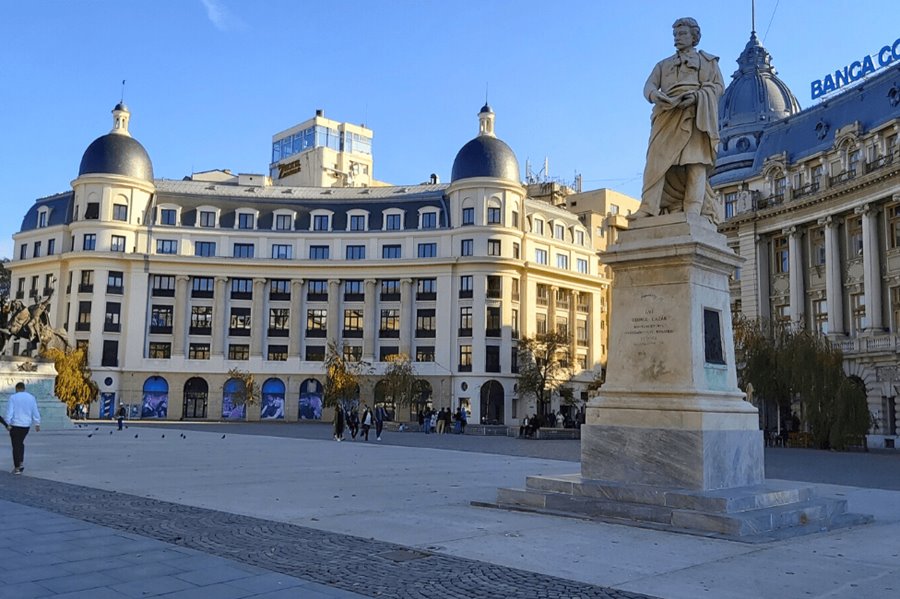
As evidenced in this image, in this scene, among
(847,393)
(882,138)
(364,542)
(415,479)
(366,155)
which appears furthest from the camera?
(366,155)

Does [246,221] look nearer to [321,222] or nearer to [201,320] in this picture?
[321,222]

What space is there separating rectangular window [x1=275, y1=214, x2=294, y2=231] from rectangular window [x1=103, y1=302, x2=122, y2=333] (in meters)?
17.3

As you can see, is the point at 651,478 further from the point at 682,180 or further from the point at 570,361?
the point at 570,361

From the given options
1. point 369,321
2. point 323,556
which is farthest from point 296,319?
point 323,556

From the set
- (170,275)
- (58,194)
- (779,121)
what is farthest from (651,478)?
(58,194)

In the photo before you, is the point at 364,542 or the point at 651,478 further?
the point at 651,478

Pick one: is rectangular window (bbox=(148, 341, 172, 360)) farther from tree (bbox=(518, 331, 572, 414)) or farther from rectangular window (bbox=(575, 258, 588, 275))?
rectangular window (bbox=(575, 258, 588, 275))

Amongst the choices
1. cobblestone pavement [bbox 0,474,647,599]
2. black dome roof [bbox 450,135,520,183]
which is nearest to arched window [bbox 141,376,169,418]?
black dome roof [bbox 450,135,520,183]

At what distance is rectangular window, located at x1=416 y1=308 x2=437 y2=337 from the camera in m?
82.4

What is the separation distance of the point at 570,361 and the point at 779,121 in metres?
31.7

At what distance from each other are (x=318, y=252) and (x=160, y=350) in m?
18.0

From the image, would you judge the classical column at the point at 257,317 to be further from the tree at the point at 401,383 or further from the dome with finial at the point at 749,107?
the dome with finial at the point at 749,107

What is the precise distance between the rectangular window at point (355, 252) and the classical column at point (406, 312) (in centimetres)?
515

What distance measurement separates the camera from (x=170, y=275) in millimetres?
82750
